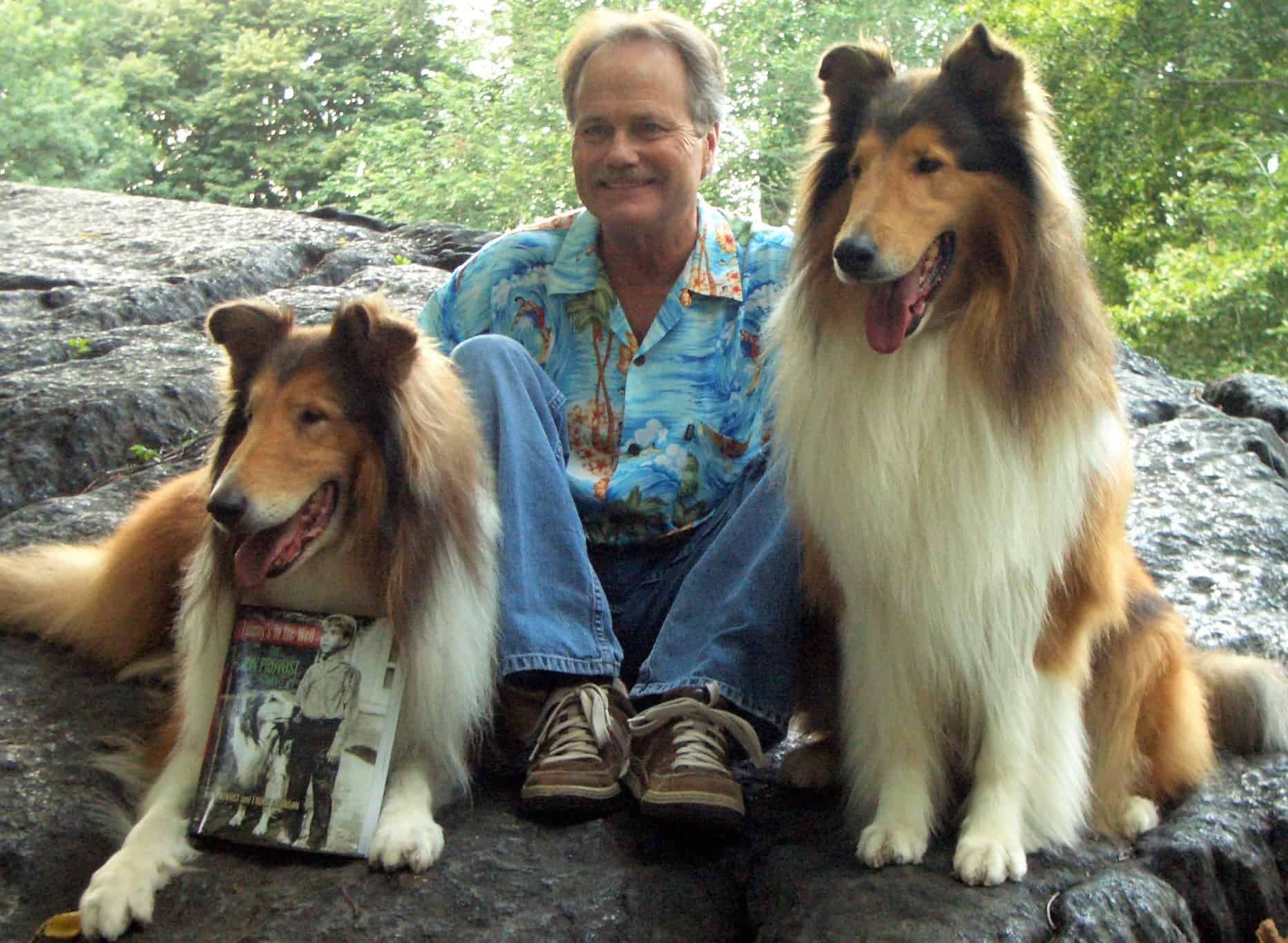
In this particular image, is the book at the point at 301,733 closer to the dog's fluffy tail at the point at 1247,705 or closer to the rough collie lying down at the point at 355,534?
the rough collie lying down at the point at 355,534

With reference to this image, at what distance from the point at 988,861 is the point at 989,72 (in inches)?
55.5

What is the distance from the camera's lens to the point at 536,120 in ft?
30.0

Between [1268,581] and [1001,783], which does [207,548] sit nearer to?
[1001,783]

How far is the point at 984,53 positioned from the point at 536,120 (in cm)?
744

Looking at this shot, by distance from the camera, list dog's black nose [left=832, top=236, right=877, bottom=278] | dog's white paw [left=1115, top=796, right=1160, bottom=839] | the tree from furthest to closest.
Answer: the tree, dog's white paw [left=1115, top=796, right=1160, bottom=839], dog's black nose [left=832, top=236, right=877, bottom=278]

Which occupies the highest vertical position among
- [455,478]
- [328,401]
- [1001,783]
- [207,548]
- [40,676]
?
[328,401]

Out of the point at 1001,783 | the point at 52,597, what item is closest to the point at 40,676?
the point at 52,597

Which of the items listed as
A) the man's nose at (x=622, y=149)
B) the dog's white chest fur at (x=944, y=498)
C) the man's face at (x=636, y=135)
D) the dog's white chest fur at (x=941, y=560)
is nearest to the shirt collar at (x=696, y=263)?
the man's face at (x=636, y=135)

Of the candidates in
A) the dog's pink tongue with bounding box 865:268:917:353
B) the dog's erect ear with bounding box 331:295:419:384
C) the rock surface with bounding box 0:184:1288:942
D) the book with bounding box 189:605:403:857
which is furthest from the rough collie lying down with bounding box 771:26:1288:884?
the book with bounding box 189:605:403:857

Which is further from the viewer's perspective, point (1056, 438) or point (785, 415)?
point (785, 415)

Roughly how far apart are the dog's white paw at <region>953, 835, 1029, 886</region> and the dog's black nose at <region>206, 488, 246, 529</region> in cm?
146

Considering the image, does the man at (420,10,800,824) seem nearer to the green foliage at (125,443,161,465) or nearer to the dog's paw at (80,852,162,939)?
the dog's paw at (80,852,162,939)

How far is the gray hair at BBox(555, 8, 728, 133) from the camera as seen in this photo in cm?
299

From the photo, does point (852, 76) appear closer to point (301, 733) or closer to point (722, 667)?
point (722, 667)
